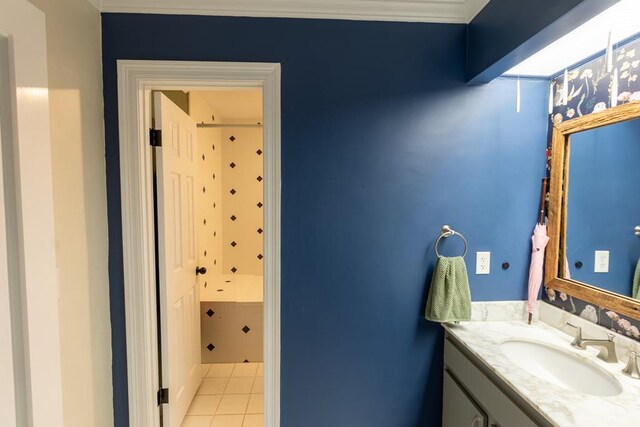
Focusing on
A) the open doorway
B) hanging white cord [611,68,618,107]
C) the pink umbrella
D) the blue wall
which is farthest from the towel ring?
the open doorway

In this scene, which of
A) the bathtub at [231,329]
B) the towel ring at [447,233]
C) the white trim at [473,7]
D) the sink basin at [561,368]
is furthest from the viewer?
the bathtub at [231,329]

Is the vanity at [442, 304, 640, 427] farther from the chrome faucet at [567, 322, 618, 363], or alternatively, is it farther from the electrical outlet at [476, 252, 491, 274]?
the electrical outlet at [476, 252, 491, 274]

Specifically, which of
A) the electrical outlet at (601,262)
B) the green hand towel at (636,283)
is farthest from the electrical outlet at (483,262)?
the green hand towel at (636,283)

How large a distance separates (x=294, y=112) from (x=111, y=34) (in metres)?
0.93

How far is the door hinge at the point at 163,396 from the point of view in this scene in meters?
1.73

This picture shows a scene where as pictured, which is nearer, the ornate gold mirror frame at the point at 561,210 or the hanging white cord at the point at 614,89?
the hanging white cord at the point at 614,89

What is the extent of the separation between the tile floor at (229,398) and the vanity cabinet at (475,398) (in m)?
1.29

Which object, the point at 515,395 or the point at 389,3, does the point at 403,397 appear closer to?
the point at 515,395

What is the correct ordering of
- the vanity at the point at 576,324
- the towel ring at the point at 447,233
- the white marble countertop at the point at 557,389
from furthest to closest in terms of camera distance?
the towel ring at the point at 447,233 < the vanity at the point at 576,324 < the white marble countertop at the point at 557,389

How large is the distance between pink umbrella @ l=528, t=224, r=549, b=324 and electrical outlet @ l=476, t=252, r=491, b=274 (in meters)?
0.22

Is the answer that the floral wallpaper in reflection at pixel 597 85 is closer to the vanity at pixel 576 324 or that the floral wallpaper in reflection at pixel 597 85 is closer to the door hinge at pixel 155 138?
the vanity at pixel 576 324

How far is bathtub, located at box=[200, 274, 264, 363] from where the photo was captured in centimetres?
275

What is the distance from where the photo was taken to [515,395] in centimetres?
110

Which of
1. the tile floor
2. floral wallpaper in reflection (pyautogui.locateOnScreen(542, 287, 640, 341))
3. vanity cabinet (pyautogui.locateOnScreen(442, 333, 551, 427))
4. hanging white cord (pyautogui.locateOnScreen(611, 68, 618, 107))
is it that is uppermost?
hanging white cord (pyautogui.locateOnScreen(611, 68, 618, 107))
